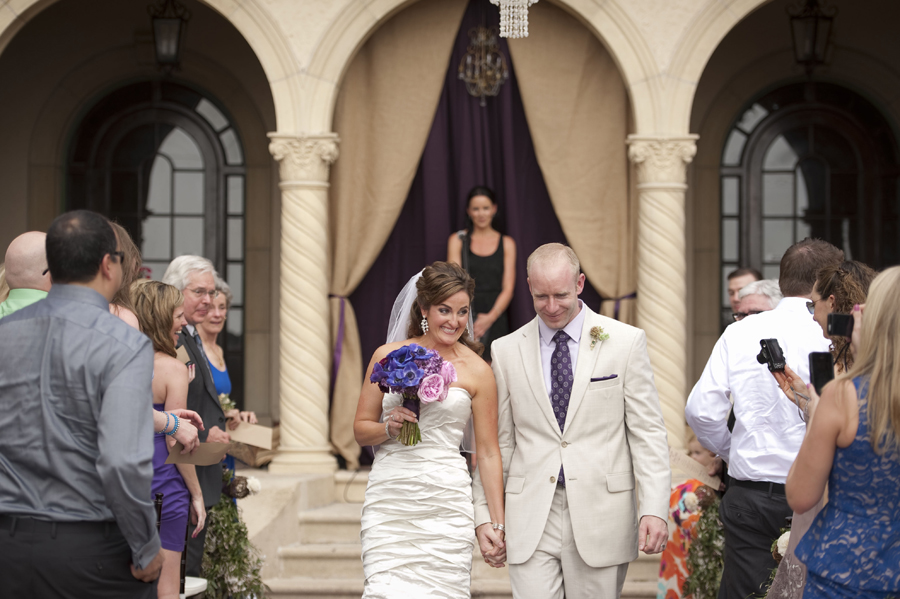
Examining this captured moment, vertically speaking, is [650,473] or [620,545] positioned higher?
[650,473]

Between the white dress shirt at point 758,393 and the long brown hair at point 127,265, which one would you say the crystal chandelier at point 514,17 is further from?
the long brown hair at point 127,265

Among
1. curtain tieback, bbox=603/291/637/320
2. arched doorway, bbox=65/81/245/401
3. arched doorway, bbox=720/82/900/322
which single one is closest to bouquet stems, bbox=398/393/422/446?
curtain tieback, bbox=603/291/637/320

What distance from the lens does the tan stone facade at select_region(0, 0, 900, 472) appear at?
789 centimetres

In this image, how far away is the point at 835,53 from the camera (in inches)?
372

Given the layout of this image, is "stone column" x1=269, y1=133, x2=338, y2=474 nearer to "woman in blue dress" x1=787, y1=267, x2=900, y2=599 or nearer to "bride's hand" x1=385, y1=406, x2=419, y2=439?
"bride's hand" x1=385, y1=406, x2=419, y2=439

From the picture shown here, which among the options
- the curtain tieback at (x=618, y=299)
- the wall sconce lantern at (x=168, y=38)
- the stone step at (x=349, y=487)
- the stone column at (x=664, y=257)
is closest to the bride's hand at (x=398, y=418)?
the stone step at (x=349, y=487)

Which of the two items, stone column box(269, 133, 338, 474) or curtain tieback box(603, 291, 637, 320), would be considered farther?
curtain tieback box(603, 291, 637, 320)

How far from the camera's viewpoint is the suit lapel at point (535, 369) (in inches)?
161

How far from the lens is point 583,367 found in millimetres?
4105

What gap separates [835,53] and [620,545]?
22.8ft

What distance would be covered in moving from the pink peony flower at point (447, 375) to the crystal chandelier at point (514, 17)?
3.33 meters

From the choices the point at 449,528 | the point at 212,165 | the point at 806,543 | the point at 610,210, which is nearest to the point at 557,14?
the point at 610,210

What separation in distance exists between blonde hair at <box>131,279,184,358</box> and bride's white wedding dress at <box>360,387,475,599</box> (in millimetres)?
1047

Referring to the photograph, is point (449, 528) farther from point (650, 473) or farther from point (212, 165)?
point (212, 165)
